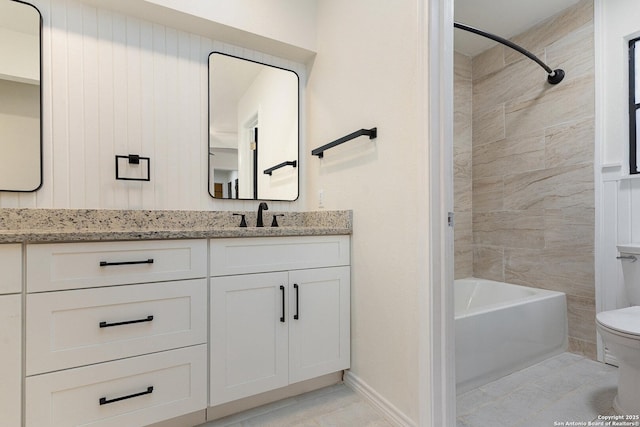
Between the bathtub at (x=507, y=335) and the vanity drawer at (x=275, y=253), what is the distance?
29.3 inches

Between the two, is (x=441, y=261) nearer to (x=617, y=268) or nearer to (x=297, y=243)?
(x=297, y=243)

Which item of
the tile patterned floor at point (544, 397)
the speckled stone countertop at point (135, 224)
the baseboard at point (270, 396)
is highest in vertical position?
the speckled stone countertop at point (135, 224)

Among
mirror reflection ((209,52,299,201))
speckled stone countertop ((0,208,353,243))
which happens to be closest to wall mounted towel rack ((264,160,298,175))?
mirror reflection ((209,52,299,201))

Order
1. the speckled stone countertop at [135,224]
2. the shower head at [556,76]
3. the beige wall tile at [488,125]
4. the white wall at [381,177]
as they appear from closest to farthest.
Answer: the speckled stone countertop at [135,224]
the white wall at [381,177]
the shower head at [556,76]
the beige wall tile at [488,125]

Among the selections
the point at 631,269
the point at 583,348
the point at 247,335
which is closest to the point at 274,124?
the point at 247,335

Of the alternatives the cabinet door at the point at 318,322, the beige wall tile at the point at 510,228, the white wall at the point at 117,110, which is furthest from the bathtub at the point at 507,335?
the white wall at the point at 117,110

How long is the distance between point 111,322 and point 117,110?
1.13 meters

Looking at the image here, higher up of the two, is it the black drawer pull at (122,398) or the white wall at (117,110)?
the white wall at (117,110)

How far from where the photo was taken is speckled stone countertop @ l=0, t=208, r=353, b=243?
1150mm

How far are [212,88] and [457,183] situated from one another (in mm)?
2113

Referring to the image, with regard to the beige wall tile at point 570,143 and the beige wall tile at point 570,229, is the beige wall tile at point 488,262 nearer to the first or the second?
the beige wall tile at point 570,229

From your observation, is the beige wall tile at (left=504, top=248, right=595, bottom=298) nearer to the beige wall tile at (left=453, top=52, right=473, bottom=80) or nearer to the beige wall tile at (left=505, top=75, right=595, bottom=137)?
the beige wall tile at (left=505, top=75, right=595, bottom=137)

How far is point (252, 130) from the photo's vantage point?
6.71ft

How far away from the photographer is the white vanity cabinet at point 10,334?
103 cm
